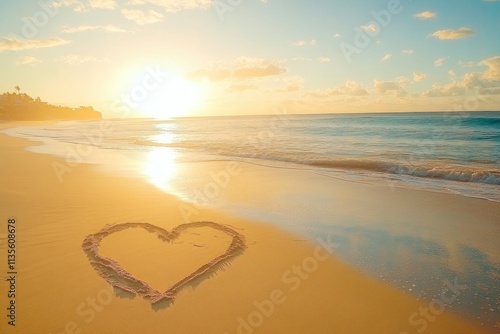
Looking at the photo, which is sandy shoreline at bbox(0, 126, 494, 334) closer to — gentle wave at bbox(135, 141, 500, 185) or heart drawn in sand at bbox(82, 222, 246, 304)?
heart drawn in sand at bbox(82, 222, 246, 304)

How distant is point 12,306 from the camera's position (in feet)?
12.2

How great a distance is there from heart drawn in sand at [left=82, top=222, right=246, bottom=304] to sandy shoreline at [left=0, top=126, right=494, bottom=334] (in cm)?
13

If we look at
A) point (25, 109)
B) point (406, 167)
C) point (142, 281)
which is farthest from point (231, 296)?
point (25, 109)

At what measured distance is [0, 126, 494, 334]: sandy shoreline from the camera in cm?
354

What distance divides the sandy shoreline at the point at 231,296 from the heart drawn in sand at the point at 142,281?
0.13 metres

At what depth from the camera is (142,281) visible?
4309mm

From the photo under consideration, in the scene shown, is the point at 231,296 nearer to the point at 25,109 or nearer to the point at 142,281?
the point at 142,281

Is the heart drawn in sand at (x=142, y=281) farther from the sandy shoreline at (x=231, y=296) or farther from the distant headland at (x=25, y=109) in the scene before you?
the distant headland at (x=25, y=109)

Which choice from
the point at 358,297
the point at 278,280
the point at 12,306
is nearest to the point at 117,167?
the point at 12,306

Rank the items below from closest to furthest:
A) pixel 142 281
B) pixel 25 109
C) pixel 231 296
Result: 1. pixel 231 296
2. pixel 142 281
3. pixel 25 109

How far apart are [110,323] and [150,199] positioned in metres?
5.31

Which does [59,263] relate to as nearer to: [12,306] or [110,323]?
[12,306]

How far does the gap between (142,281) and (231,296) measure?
137 centimetres

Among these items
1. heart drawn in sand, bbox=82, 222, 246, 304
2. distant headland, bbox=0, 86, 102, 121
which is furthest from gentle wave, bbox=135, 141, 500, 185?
distant headland, bbox=0, 86, 102, 121
